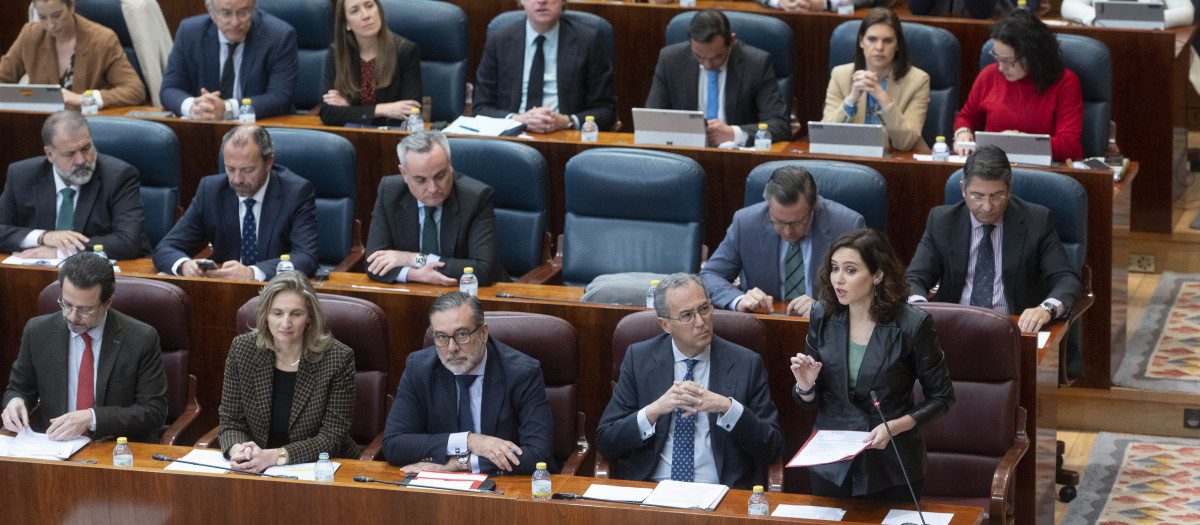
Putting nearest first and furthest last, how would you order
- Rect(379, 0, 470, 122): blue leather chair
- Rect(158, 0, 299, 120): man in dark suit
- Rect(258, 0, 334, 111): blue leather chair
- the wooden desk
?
the wooden desk, Rect(158, 0, 299, 120): man in dark suit, Rect(379, 0, 470, 122): blue leather chair, Rect(258, 0, 334, 111): blue leather chair

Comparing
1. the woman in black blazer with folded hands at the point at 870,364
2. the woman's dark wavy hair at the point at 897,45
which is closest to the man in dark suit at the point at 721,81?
the woman's dark wavy hair at the point at 897,45

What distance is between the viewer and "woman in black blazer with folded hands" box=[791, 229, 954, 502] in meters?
2.70

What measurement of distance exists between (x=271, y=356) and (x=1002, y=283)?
1.82 m

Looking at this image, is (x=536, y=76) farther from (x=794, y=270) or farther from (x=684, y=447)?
(x=684, y=447)

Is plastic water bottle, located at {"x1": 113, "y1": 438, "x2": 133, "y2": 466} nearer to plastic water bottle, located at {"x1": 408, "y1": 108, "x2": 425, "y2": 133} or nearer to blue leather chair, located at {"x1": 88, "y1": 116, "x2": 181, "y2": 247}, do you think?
blue leather chair, located at {"x1": 88, "y1": 116, "x2": 181, "y2": 247}

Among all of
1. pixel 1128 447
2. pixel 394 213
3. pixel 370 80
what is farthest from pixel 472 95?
pixel 1128 447

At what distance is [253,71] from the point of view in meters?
4.80

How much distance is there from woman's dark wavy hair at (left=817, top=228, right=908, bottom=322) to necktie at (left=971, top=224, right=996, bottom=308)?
35.5 inches

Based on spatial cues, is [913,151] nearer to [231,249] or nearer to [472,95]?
[472,95]

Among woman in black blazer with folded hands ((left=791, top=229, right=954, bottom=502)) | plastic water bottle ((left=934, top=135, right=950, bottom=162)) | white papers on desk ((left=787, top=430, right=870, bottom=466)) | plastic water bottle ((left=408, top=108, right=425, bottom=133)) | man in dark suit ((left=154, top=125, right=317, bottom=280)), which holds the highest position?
plastic water bottle ((left=408, top=108, right=425, bottom=133))

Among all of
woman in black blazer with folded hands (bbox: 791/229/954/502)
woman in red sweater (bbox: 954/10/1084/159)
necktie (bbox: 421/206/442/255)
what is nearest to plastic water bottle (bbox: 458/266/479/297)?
necktie (bbox: 421/206/442/255)

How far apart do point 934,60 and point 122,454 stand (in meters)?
2.91

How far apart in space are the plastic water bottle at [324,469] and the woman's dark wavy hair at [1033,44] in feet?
7.93

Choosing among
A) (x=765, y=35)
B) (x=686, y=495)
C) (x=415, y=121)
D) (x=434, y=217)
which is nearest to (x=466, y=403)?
(x=686, y=495)
